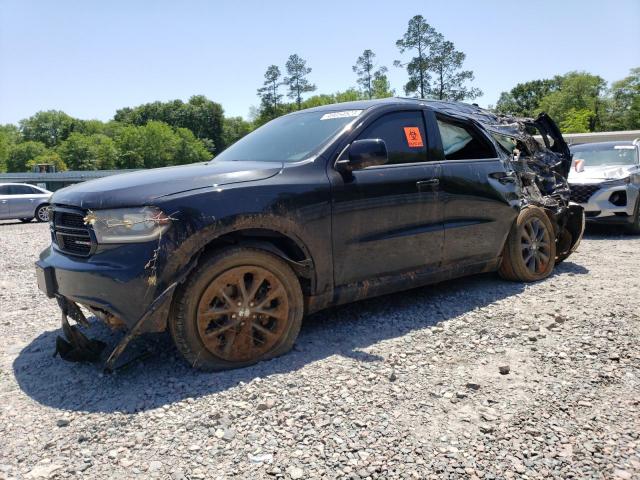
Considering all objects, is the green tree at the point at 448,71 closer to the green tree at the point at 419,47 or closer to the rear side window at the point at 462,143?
the green tree at the point at 419,47

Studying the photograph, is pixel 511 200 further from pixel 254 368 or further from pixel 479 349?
pixel 254 368

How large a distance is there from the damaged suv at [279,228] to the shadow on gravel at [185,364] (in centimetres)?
14

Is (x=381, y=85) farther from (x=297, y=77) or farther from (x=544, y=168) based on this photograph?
(x=544, y=168)

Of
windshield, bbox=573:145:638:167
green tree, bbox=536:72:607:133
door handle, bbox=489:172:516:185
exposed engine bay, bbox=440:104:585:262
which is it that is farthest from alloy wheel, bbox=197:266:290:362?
green tree, bbox=536:72:607:133

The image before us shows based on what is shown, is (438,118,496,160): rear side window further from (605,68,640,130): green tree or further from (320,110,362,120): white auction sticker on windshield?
(605,68,640,130): green tree

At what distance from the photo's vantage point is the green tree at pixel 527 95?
8150cm

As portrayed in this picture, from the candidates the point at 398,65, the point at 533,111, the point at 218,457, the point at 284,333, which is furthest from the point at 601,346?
the point at 533,111

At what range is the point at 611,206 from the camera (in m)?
8.41

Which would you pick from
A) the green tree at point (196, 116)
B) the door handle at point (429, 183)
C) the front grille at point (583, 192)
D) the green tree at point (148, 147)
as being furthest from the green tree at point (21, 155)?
the door handle at point (429, 183)

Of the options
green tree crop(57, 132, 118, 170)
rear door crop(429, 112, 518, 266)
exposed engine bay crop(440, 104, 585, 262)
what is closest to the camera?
rear door crop(429, 112, 518, 266)

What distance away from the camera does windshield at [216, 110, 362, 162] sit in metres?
3.78

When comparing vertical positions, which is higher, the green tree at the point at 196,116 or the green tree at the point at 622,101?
the green tree at the point at 196,116

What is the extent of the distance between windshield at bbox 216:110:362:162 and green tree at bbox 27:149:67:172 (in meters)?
111

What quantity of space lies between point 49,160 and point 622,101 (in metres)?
104
